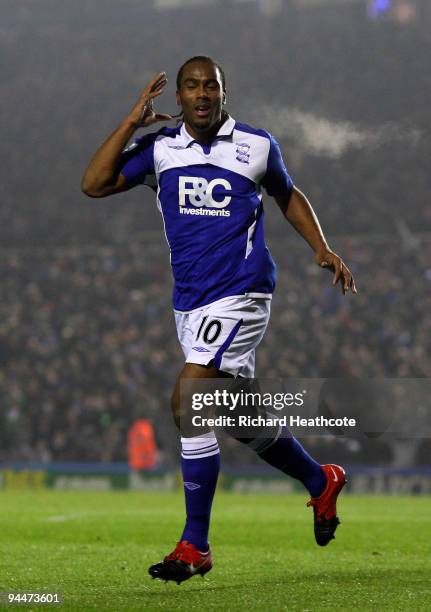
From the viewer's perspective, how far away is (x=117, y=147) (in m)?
5.18

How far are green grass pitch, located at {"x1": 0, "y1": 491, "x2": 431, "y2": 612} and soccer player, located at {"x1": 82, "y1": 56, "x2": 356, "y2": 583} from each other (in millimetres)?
458

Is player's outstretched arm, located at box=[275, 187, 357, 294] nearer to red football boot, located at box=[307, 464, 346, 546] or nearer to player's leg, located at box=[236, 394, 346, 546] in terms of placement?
player's leg, located at box=[236, 394, 346, 546]

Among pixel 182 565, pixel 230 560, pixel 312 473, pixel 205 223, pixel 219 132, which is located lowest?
pixel 230 560

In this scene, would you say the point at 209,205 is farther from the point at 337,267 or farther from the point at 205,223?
the point at 337,267

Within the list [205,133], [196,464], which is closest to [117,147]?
[205,133]

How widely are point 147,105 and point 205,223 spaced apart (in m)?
0.59

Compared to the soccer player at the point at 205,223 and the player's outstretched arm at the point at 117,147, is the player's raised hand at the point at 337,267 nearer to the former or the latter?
the soccer player at the point at 205,223

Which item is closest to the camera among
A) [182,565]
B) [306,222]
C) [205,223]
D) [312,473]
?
[182,565]

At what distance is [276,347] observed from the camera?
22.5m

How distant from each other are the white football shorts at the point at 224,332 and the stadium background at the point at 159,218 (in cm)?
834

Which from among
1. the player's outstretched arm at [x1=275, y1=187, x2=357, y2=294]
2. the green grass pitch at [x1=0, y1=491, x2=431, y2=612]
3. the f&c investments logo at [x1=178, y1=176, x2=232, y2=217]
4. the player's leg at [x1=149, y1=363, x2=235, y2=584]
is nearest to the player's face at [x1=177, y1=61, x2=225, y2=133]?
the f&c investments logo at [x1=178, y1=176, x2=232, y2=217]

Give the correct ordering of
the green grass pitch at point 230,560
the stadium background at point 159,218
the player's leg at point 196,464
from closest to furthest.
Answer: the green grass pitch at point 230,560 < the player's leg at point 196,464 < the stadium background at point 159,218

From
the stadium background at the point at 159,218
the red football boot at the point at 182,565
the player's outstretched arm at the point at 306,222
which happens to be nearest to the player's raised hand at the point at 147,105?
the player's outstretched arm at the point at 306,222

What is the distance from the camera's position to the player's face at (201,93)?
5.15m
